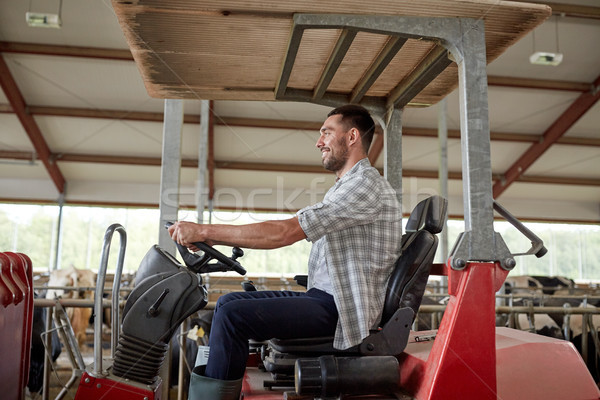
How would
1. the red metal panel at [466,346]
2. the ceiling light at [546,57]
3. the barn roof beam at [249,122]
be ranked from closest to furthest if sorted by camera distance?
1. the red metal panel at [466,346]
2. the ceiling light at [546,57]
3. the barn roof beam at [249,122]

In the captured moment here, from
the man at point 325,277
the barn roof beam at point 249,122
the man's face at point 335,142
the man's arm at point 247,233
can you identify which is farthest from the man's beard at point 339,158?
the barn roof beam at point 249,122

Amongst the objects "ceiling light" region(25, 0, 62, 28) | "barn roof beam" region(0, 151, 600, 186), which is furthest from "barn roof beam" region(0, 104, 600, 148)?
"ceiling light" region(25, 0, 62, 28)

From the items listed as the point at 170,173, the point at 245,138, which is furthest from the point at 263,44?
the point at 245,138

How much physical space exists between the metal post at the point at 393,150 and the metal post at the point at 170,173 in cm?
323

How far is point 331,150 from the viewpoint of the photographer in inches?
105

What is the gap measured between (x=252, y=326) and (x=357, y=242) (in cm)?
60

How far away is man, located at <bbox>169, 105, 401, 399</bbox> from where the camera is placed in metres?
2.12

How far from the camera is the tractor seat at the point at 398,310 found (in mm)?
2238

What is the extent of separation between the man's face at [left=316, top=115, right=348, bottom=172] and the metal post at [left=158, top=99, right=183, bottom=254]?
3.43 m

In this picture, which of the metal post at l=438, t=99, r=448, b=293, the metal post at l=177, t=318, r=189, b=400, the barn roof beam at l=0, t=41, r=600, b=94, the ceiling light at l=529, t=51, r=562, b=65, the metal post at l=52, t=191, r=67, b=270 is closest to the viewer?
the metal post at l=177, t=318, r=189, b=400

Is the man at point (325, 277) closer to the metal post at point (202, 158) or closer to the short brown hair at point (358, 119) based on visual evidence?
the short brown hair at point (358, 119)

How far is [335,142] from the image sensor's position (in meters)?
2.67

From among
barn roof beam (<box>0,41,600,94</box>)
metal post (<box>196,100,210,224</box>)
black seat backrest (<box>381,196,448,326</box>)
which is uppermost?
barn roof beam (<box>0,41,600,94</box>)

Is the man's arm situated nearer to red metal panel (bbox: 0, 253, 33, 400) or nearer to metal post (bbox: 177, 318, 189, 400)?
red metal panel (bbox: 0, 253, 33, 400)
